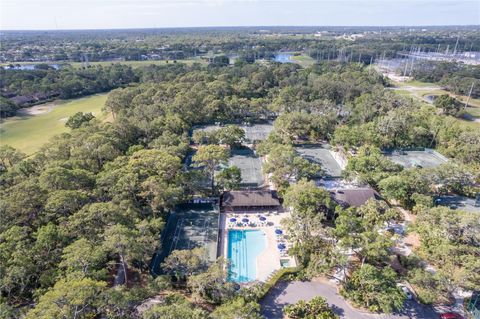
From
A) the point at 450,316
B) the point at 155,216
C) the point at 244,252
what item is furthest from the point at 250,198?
the point at 450,316

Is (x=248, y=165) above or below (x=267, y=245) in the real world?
above

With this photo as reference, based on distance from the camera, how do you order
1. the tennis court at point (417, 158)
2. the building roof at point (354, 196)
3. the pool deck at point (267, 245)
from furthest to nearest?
the tennis court at point (417, 158) < the building roof at point (354, 196) < the pool deck at point (267, 245)

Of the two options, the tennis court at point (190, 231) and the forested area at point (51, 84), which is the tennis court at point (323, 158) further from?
the forested area at point (51, 84)

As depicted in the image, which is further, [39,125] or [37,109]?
[37,109]

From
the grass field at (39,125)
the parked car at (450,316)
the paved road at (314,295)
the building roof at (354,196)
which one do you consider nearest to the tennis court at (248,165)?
the building roof at (354,196)

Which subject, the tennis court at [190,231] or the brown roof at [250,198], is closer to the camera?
the tennis court at [190,231]

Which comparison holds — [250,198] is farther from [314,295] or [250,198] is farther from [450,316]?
[450,316]

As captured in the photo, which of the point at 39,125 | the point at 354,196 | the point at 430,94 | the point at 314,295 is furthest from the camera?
the point at 430,94
